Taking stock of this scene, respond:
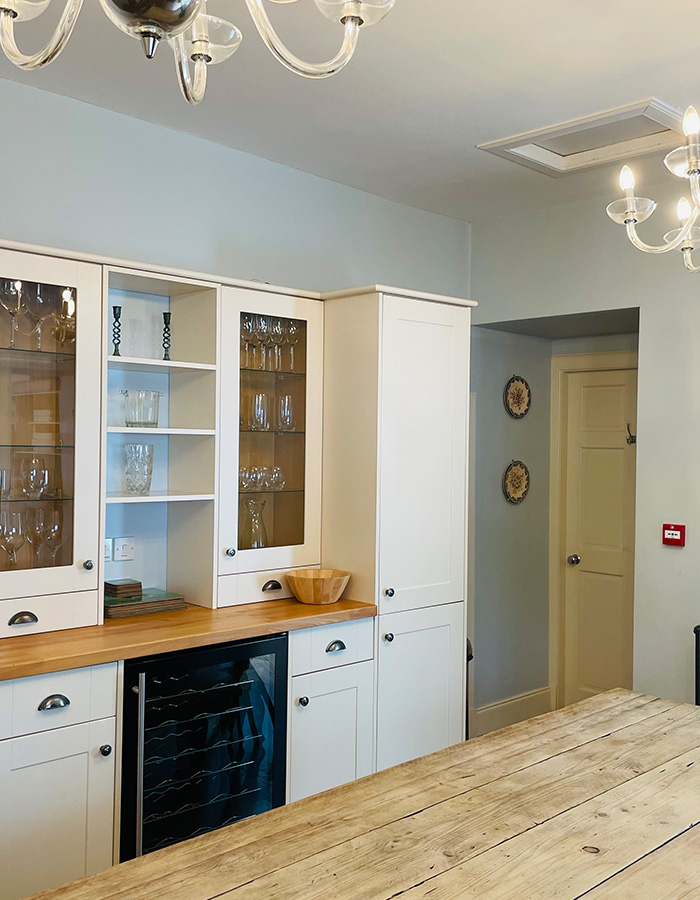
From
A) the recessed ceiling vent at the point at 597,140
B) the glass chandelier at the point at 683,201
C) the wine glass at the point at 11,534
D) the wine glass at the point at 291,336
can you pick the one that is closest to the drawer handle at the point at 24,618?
the wine glass at the point at 11,534

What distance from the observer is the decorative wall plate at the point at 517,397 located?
16.1 feet

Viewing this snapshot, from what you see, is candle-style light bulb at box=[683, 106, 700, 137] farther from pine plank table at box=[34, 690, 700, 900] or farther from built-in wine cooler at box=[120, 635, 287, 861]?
built-in wine cooler at box=[120, 635, 287, 861]

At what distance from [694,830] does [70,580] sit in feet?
6.41

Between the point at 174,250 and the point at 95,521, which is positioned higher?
the point at 174,250

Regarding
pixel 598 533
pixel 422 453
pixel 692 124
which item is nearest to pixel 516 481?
pixel 598 533

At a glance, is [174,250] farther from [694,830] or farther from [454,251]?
[694,830]

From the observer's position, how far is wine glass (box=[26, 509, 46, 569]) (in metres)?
2.72

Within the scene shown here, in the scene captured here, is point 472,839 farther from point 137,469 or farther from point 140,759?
point 137,469

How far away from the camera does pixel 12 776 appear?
2.34m

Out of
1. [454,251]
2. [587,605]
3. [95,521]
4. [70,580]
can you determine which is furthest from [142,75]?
[587,605]

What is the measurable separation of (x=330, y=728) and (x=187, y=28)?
259 cm

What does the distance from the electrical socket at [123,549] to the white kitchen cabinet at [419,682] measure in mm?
993

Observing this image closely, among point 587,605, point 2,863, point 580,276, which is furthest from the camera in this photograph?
point 587,605

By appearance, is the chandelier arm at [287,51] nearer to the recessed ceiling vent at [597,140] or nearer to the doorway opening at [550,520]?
the recessed ceiling vent at [597,140]
